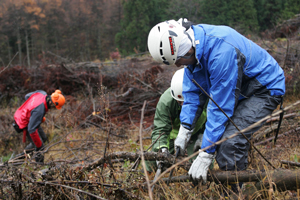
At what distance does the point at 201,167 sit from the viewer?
2.03m

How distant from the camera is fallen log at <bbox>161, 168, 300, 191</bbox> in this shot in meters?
1.71

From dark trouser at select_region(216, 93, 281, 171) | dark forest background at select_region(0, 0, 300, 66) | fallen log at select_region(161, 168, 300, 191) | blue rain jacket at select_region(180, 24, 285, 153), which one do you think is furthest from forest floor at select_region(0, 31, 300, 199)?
dark forest background at select_region(0, 0, 300, 66)

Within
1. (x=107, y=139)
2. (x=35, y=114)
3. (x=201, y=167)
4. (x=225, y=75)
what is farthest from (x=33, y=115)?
(x=225, y=75)

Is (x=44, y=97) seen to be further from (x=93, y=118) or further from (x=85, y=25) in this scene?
(x=85, y=25)

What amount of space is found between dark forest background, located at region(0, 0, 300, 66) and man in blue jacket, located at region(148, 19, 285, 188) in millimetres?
11641

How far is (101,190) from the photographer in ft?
6.55

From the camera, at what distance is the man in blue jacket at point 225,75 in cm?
198

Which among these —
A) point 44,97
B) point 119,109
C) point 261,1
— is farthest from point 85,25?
point 44,97

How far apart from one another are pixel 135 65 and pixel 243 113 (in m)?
7.40

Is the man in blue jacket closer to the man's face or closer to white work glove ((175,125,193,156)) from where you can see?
the man's face

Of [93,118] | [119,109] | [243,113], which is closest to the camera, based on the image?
[243,113]

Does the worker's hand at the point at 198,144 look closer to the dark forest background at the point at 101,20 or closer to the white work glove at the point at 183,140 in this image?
the white work glove at the point at 183,140

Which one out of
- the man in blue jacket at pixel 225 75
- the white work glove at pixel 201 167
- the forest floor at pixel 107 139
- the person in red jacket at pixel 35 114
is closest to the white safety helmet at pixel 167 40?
the man in blue jacket at pixel 225 75

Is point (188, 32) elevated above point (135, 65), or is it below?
above
